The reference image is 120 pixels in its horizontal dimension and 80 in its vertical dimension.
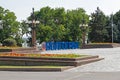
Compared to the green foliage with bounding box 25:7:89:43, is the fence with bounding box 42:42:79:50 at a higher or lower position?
lower

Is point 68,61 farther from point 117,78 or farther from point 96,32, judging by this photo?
point 96,32

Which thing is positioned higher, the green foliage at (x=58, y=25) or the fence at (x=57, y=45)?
the green foliage at (x=58, y=25)

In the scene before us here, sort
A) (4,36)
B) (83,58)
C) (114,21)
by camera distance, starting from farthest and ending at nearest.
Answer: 1. (114,21)
2. (4,36)
3. (83,58)

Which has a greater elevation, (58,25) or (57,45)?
(58,25)

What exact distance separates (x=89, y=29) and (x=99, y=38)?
8.73 feet

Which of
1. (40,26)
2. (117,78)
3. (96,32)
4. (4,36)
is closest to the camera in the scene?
(117,78)

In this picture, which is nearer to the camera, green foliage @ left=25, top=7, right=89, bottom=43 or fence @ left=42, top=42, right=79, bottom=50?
fence @ left=42, top=42, right=79, bottom=50

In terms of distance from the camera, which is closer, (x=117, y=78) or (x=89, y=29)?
(x=117, y=78)

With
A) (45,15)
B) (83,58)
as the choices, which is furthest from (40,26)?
(83,58)

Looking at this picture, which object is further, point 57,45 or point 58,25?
point 58,25

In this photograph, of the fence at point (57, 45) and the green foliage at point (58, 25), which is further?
the green foliage at point (58, 25)

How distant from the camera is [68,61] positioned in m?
21.6

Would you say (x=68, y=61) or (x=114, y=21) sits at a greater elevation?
(x=114, y=21)

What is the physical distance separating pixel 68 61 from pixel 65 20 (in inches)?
2154
